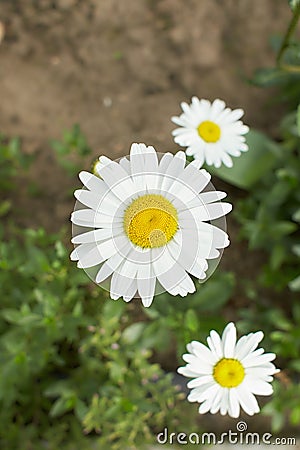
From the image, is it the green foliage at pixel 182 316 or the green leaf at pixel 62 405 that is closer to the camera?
the green foliage at pixel 182 316

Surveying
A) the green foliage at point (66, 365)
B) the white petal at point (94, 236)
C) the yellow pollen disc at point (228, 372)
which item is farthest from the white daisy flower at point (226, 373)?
the green foliage at point (66, 365)

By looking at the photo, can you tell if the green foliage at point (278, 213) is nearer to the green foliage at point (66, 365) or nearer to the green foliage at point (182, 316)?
the green foliage at point (182, 316)

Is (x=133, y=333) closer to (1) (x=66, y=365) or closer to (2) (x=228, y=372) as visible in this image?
(1) (x=66, y=365)

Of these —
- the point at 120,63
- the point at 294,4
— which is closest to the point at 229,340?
the point at 294,4

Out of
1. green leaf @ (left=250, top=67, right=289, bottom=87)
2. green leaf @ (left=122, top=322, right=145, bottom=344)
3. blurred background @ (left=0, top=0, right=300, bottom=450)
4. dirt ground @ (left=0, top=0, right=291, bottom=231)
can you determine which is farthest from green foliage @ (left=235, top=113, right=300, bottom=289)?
green leaf @ (left=122, top=322, right=145, bottom=344)

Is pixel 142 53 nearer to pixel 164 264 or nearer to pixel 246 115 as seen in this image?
pixel 246 115

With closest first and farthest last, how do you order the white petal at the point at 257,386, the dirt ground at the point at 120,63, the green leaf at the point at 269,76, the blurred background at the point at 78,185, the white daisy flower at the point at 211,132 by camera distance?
the white petal at the point at 257,386, the white daisy flower at the point at 211,132, the blurred background at the point at 78,185, the green leaf at the point at 269,76, the dirt ground at the point at 120,63

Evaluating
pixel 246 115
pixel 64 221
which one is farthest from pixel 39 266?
pixel 246 115
